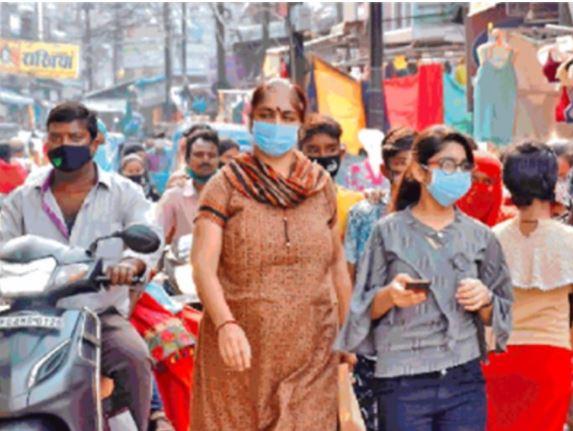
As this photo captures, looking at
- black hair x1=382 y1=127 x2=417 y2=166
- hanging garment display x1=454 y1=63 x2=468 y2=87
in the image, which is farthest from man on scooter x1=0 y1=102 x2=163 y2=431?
hanging garment display x1=454 y1=63 x2=468 y2=87

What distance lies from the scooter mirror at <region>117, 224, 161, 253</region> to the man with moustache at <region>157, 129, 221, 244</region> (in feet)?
13.3

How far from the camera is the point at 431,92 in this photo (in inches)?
605

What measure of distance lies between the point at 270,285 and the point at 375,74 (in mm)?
11010

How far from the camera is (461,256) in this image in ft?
Answer: 14.3

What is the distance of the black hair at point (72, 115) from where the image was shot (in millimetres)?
4988

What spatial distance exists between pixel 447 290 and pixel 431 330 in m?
0.15

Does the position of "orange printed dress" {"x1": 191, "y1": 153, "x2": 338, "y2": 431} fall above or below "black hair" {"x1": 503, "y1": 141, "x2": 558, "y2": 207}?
below

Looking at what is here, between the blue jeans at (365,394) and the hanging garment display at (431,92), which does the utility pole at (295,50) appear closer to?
the hanging garment display at (431,92)

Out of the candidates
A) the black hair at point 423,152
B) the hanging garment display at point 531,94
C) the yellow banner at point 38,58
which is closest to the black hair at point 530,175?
the black hair at point 423,152

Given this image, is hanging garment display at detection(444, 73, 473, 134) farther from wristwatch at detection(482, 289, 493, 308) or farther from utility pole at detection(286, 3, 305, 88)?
wristwatch at detection(482, 289, 493, 308)

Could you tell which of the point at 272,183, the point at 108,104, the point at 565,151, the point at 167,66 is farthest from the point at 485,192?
the point at 108,104

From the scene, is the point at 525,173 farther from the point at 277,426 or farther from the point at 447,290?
the point at 277,426

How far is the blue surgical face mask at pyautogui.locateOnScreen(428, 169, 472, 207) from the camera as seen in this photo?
4352 millimetres

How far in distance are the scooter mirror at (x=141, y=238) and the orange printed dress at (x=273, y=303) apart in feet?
1.49
